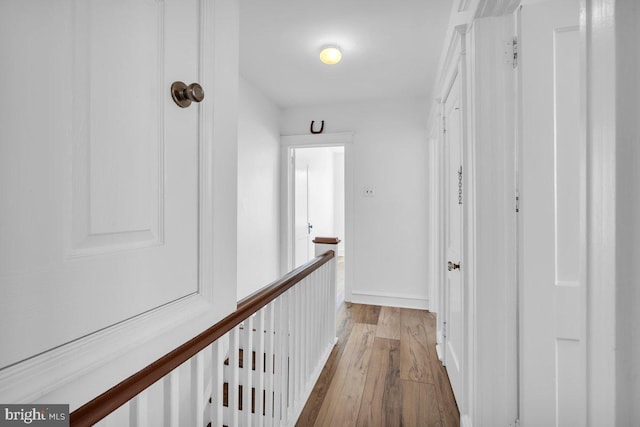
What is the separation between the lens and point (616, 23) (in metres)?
0.38

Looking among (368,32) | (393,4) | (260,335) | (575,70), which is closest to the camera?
(575,70)

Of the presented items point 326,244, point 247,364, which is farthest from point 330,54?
point 247,364

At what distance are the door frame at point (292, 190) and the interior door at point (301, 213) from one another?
12 cm

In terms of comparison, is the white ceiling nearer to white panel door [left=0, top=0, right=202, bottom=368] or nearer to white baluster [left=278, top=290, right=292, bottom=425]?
white panel door [left=0, top=0, right=202, bottom=368]

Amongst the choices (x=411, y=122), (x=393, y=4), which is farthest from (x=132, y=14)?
(x=411, y=122)

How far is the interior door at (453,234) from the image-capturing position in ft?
5.40

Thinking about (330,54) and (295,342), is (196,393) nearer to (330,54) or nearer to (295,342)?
(295,342)

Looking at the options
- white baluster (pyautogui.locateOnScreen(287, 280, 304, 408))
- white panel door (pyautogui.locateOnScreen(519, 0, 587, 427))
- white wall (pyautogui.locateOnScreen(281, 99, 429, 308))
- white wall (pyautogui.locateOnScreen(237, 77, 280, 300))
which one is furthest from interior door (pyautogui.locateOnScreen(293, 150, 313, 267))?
white panel door (pyautogui.locateOnScreen(519, 0, 587, 427))

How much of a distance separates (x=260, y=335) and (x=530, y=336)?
1071mm

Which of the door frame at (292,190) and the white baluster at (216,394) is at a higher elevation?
the door frame at (292,190)

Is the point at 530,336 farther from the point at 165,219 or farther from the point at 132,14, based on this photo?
the point at 132,14

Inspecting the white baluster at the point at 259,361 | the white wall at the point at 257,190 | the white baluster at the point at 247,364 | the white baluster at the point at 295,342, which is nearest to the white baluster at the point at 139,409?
A: the white baluster at the point at 247,364

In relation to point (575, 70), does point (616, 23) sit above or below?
below

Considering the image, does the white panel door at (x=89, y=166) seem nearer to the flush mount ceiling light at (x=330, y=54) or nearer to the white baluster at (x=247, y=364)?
the white baluster at (x=247, y=364)
